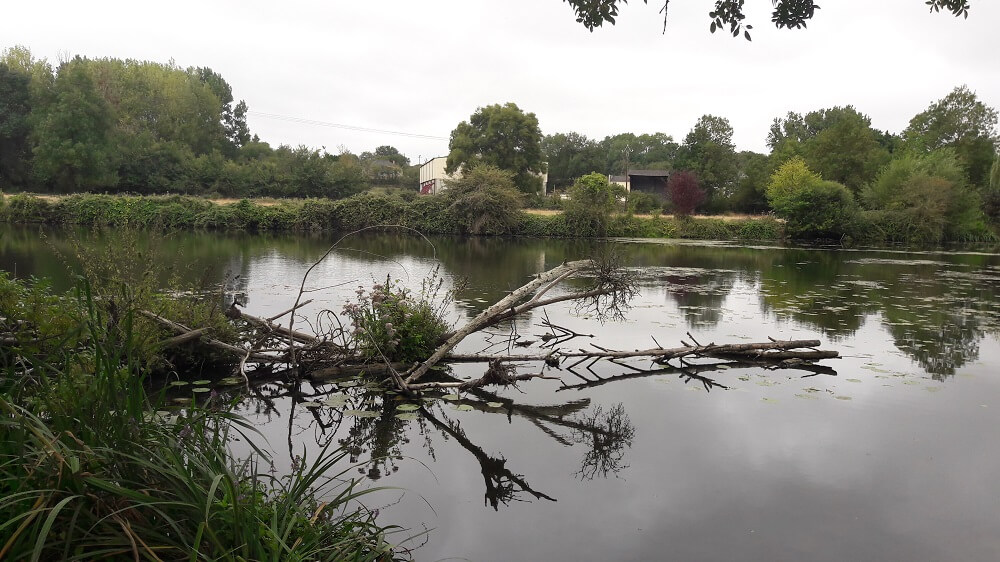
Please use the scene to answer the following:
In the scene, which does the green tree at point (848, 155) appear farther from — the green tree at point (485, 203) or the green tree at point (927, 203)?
the green tree at point (485, 203)

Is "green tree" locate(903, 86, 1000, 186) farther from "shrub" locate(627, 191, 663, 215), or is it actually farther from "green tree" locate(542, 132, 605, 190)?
"green tree" locate(542, 132, 605, 190)

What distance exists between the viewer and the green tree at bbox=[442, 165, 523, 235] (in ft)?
161

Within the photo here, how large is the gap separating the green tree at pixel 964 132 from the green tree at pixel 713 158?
1727cm

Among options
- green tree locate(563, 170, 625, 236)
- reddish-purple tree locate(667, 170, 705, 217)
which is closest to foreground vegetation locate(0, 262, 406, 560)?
green tree locate(563, 170, 625, 236)

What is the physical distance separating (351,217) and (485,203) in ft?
37.9

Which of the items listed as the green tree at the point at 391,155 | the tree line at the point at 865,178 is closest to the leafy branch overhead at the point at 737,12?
the tree line at the point at 865,178

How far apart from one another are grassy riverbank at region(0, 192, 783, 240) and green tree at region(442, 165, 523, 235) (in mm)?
496

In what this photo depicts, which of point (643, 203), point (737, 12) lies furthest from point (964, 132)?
point (737, 12)

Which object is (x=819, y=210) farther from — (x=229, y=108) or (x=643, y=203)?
(x=229, y=108)

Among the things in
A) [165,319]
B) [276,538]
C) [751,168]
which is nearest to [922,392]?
[276,538]

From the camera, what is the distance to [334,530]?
3682 millimetres

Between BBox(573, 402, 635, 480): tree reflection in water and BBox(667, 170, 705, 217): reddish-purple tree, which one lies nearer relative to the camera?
BBox(573, 402, 635, 480): tree reflection in water

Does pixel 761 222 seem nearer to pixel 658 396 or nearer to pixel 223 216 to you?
pixel 223 216

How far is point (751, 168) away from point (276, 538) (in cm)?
7262
